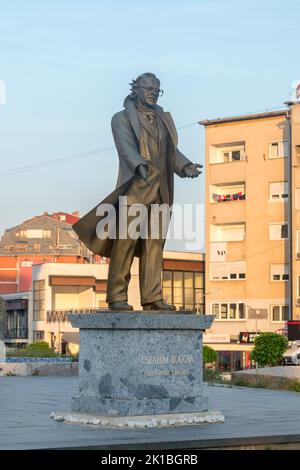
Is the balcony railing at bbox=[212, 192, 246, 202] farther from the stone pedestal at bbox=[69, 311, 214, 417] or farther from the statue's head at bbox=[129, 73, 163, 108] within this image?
the stone pedestal at bbox=[69, 311, 214, 417]

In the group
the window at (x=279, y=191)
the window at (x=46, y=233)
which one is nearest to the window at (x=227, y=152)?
the window at (x=279, y=191)

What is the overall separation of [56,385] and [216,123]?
2186 inches

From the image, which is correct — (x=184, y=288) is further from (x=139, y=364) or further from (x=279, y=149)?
(x=139, y=364)

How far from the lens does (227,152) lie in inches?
3009

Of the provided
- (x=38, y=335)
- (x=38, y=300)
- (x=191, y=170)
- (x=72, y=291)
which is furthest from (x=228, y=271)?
(x=191, y=170)

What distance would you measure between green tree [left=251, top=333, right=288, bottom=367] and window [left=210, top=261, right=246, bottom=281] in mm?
44134

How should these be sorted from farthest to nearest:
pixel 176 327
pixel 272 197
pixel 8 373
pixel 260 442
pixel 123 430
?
pixel 272 197 < pixel 8 373 < pixel 176 327 < pixel 123 430 < pixel 260 442

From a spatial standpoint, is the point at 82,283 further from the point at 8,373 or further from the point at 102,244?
the point at 102,244

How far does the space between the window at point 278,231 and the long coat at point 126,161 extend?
2303 inches

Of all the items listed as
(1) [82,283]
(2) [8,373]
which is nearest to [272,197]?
(1) [82,283]

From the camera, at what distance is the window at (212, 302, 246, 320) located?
74625 millimetres

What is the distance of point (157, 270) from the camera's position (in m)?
14.7

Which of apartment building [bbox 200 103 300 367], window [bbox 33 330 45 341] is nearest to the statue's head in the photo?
apartment building [bbox 200 103 300 367]

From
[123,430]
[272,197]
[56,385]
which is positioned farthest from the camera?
[272,197]
